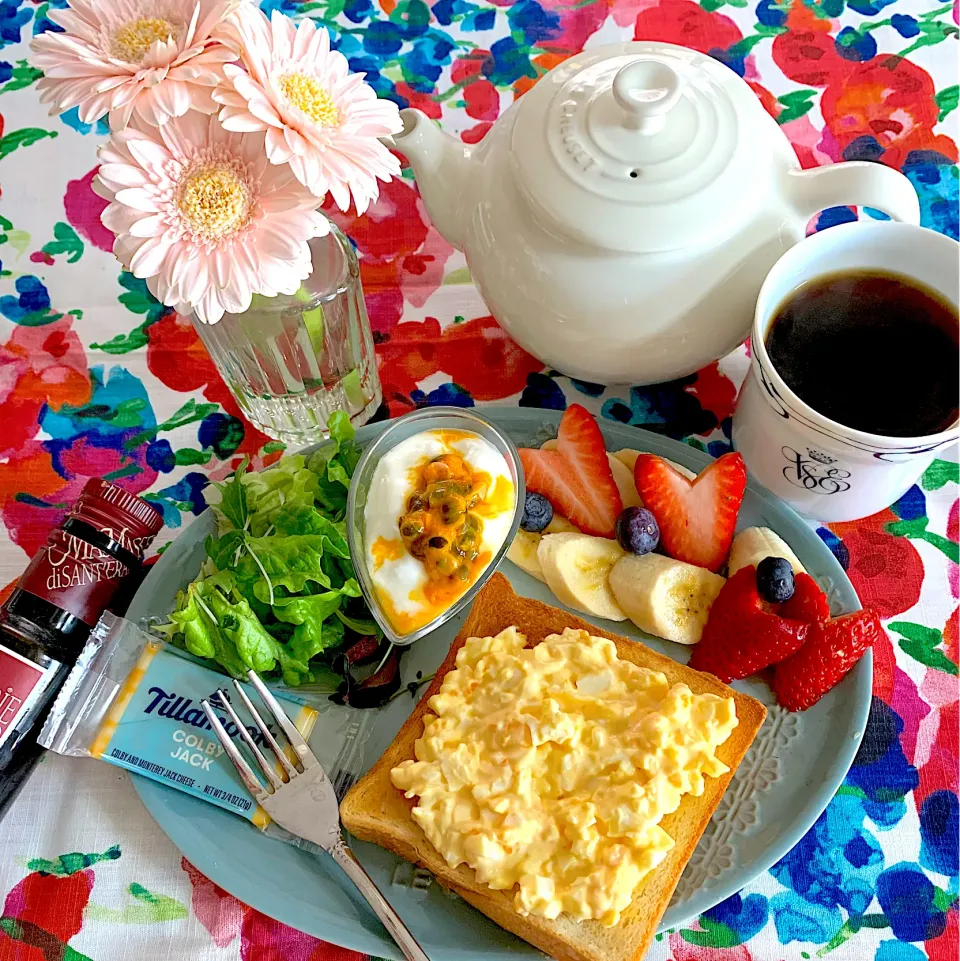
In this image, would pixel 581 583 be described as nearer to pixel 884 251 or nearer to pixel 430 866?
pixel 430 866

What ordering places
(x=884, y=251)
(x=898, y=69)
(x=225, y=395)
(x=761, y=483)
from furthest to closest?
(x=898, y=69)
(x=225, y=395)
(x=761, y=483)
(x=884, y=251)

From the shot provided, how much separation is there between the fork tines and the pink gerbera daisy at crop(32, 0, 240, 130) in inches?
28.9

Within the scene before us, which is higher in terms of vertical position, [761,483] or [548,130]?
[548,130]

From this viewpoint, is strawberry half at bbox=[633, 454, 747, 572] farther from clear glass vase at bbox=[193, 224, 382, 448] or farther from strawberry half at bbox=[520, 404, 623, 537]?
clear glass vase at bbox=[193, 224, 382, 448]

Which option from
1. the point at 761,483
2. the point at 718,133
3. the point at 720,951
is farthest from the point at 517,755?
the point at 718,133

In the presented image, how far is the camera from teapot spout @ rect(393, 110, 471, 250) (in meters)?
1.26

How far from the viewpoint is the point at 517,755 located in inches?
Result: 41.7

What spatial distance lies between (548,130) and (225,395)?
2.46ft

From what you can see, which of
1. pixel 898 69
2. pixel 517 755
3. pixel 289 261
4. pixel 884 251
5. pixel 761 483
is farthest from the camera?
pixel 898 69

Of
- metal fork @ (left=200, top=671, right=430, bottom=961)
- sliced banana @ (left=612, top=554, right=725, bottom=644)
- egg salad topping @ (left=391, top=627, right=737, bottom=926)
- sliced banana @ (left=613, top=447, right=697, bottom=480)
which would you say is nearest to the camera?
egg salad topping @ (left=391, top=627, right=737, bottom=926)

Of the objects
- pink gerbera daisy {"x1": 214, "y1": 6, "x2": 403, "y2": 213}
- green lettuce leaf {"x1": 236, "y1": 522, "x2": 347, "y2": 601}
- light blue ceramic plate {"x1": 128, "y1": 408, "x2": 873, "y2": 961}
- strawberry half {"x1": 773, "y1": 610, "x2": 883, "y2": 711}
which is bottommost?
light blue ceramic plate {"x1": 128, "y1": 408, "x2": 873, "y2": 961}

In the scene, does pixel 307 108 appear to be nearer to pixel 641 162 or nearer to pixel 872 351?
pixel 641 162

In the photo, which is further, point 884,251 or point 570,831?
point 884,251

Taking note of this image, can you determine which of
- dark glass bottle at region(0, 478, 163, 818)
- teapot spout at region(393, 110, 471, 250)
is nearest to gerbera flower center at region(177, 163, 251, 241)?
teapot spout at region(393, 110, 471, 250)
